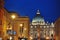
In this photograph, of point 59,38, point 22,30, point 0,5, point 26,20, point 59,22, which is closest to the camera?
point 0,5

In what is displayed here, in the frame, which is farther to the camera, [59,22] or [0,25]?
[59,22]

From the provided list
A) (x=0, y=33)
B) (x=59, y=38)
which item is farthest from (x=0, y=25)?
(x=59, y=38)

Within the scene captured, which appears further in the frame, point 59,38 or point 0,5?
point 59,38

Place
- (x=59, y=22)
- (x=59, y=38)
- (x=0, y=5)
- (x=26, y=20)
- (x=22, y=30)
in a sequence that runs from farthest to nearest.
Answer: (x=59, y=22) < (x=59, y=38) < (x=26, y=20) < (x=22, y=30) < (x=0, y=5)

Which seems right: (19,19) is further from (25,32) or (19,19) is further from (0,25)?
(0,25)

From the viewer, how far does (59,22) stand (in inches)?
4176

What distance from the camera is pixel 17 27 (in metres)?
86.0

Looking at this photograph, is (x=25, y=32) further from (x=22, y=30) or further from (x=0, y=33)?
(x=0, y=33)

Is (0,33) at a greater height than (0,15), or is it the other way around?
(0,15)

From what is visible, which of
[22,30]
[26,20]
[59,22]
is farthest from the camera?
[59,22]

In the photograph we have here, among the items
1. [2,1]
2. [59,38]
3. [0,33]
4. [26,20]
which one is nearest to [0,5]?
[2,1]

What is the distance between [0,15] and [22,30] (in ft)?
136

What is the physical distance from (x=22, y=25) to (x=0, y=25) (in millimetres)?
45548

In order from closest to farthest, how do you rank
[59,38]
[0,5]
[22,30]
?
[0,5] → [22,30] → [59,38]
